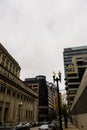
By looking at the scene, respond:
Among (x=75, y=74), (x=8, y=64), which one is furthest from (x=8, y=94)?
(x=75, y=74)

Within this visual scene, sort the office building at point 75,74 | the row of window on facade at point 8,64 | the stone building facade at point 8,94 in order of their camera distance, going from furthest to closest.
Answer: the office building at point 75,74 → the row of window on facade at point 8,64 → the stone building facade at point 8,94

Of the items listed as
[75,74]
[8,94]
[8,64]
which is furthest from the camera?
[75,74]

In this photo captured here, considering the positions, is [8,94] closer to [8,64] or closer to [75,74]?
[8,64]

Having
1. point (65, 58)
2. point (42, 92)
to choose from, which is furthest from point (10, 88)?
point (65, 58)

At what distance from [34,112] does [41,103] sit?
109 ft

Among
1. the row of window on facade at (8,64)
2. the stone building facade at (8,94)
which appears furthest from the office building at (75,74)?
the row of window on facade at (8,64)

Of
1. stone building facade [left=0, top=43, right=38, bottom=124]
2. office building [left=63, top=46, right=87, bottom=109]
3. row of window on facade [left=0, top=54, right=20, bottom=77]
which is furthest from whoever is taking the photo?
office building [left=63, top=46, right=87, bottom=109]

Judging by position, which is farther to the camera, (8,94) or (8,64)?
(8,64)

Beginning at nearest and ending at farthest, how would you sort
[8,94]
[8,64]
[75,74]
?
[8,94] → [8,64] → [75,74]

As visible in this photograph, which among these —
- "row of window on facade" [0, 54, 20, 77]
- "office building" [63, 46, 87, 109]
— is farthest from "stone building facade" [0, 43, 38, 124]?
"office building" [63, 46, 87, 109]

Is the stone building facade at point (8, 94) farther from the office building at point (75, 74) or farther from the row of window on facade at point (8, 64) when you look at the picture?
the office building at point (75, 74)

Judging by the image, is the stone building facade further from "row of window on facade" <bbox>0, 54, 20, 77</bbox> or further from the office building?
the office building

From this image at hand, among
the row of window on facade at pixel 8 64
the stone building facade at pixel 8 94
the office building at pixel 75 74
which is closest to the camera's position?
the stone building facade at pixel 8 94

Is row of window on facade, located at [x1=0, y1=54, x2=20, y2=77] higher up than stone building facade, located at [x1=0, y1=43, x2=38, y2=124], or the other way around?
row of window on facade, located at [x1=0, y1=54, x2=20, y2=77]
